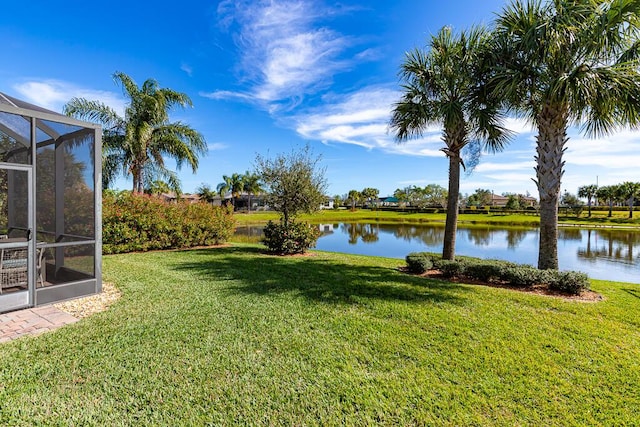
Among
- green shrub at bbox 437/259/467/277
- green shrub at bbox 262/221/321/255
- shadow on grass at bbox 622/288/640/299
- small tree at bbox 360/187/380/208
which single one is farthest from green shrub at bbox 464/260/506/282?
small tree at bbox 360/187/380/208

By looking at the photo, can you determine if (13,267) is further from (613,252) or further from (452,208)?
(613,252)

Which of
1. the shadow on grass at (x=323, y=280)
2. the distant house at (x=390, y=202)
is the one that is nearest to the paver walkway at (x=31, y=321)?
the shadow on grass at (x=323, y=280)

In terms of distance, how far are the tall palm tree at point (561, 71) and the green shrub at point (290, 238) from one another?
6.96 meters

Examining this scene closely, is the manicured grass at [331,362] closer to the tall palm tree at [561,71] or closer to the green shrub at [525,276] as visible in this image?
the green shrub at [525,276]


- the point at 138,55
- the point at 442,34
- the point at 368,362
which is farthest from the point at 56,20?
the point at 368,362

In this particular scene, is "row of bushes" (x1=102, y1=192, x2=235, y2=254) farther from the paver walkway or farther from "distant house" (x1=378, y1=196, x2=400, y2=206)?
"distant house" (x1=378, y1=196, x2=400, y2=206)

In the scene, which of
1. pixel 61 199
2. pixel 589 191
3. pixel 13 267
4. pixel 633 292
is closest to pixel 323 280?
pixel 13 267

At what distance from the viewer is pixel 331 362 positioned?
10.2ft

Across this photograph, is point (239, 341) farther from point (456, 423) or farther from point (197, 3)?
point (197, 3)

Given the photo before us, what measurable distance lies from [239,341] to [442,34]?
8668 millimetres

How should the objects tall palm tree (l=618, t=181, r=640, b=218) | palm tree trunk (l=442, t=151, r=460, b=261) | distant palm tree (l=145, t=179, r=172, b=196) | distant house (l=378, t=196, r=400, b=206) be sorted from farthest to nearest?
distant house (l=378, t=196, r=400, b=206), tall palm tree (l=618, t=181, r=640, b=218), distant palm tree (l=145, t=179, r=172, b=196), palm tree trunk (l=442, t=151, r=460, b=261)

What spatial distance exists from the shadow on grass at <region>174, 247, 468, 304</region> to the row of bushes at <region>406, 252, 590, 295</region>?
64cm

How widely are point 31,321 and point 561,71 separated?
34.5 feet

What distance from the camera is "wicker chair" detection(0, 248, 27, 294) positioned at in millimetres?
4641
